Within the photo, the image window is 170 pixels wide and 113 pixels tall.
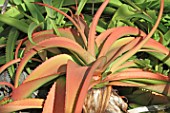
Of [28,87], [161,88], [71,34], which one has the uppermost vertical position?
[71,34]

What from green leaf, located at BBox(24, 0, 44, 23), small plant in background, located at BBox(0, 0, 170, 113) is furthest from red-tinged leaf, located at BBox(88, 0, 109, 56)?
green leaf, located at BBox(24, 0, 44, 23)

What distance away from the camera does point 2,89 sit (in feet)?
4.34

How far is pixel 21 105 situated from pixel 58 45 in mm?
192

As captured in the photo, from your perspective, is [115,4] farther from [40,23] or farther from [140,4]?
[40,23]

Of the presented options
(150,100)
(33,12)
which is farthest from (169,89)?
(33,12)

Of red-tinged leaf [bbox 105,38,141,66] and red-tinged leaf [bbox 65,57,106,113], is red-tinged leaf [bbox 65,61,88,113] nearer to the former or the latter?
red-tinged leaf [bbox 65,57,106,113]

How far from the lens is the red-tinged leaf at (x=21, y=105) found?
1.15 metres

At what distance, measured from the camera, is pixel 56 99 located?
1.16 metres

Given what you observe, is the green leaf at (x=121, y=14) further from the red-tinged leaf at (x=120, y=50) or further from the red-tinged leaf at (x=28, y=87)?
the red-tinged leaf at (x=28, y=87)

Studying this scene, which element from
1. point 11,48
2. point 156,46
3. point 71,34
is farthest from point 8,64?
point 156,46

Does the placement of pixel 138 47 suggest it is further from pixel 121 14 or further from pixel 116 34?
pixel 121 14

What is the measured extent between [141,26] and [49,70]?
38 cm

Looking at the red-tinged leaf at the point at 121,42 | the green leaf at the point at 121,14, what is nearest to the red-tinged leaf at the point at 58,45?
the red-tinged leaf at the point at 121,42

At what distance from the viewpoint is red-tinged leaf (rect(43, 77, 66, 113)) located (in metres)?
1.15
